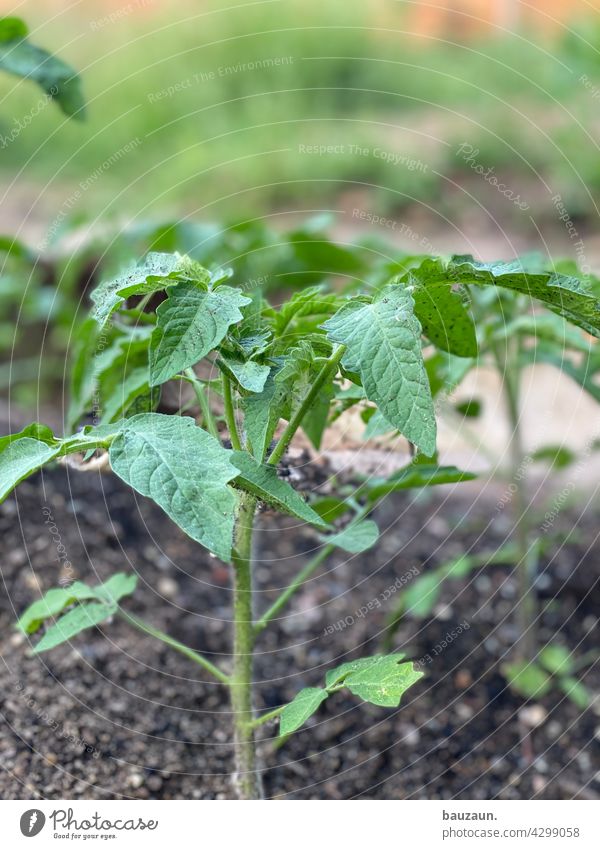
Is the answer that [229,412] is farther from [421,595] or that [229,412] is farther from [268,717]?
[421,595]

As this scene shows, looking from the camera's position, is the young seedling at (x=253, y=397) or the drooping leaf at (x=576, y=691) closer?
the young seedling at (x=253, y=397)

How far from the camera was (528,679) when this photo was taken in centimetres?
139

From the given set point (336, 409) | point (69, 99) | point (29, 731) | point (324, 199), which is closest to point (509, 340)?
point (336, 409)

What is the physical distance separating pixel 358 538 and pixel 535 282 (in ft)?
1.05

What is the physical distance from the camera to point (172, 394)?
1.10m

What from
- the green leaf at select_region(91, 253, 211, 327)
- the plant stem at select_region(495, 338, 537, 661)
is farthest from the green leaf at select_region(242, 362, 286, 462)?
the plant stem at select_region(495, 338, 537, 661)

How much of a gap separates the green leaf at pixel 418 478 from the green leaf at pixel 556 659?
51cm

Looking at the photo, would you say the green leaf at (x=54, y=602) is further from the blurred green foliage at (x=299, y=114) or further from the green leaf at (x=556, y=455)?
the blurred green foliage at (x=299, y=114)

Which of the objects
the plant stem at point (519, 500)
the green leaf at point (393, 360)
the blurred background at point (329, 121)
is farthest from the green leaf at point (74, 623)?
the blurred background at point (329, 121)

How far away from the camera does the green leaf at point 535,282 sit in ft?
2.68

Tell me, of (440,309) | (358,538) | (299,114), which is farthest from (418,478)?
(299,114)

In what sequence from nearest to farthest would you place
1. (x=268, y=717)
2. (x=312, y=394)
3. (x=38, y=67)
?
(x=312, y=394), (x=268, y=717), (x=38, y=67)

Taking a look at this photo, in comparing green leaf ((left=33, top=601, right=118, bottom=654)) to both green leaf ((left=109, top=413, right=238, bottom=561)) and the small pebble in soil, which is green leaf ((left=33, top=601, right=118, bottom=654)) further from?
the small pebble in soil

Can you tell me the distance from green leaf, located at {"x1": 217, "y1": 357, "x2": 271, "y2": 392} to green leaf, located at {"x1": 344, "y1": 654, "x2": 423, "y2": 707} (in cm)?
27
